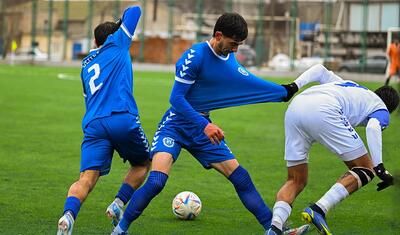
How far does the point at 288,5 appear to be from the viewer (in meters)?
59.6

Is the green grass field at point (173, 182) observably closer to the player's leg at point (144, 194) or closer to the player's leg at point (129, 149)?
the player's leg at point (129, 149)

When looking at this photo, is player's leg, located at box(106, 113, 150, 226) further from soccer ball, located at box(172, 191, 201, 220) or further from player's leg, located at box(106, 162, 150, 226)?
soccer ball, located at box(172, 191, 201, 220)

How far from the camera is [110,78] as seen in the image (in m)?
8.59

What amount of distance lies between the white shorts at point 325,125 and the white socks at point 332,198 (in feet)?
0.95

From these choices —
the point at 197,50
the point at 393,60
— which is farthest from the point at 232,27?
the point at 393,60

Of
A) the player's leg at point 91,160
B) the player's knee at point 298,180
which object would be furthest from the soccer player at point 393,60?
the player's leg at point 91,160

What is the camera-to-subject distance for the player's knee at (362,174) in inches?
338

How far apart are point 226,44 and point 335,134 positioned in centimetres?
130

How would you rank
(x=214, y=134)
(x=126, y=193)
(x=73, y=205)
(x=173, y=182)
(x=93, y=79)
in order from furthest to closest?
1. (x=173, y=182)
2. (x=126, y=193)
3. (x=93, y=79)
4. (x=214, y=134)
5. (x=73, y=205)

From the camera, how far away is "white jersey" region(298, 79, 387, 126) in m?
8.62

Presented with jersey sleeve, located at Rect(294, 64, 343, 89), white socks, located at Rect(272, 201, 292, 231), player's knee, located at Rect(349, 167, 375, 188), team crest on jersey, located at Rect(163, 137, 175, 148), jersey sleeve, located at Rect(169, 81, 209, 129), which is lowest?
white socks, located at Rect(272, 201, 292, 231)

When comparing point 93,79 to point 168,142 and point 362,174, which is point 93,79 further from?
point 362,174

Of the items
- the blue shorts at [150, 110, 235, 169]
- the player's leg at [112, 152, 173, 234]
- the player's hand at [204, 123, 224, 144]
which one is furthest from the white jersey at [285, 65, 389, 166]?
the player's leg at [112, 152, 173, 234]

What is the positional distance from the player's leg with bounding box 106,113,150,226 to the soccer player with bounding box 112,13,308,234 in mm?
202
